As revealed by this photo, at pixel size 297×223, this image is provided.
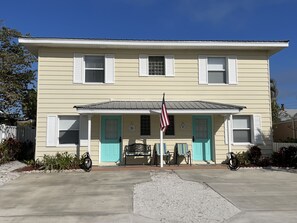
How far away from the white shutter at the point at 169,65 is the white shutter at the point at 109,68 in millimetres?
2522

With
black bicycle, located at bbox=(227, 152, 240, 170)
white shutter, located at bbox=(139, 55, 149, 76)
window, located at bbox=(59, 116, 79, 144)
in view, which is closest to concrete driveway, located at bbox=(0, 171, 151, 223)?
window, located at bbox=(59, 116, 79, 144)

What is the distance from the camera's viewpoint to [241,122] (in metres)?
12.9

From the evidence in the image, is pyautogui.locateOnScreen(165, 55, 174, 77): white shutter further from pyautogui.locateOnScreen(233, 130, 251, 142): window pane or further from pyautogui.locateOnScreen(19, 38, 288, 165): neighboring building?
pyautogui.locateOnScreen(233, 130, 251, 142): window pane

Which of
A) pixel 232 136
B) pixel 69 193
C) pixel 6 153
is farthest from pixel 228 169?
pixel 6 153

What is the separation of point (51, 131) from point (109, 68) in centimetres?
384

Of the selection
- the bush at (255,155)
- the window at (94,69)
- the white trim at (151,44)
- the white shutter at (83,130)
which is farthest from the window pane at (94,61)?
the bush at (255,155)

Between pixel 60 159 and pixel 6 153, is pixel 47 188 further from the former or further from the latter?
pixel 6 153

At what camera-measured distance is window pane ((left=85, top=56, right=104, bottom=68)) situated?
12641 mm

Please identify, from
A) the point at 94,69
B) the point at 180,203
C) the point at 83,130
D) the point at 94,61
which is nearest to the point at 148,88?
the point at 94,69

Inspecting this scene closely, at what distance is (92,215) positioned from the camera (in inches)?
209

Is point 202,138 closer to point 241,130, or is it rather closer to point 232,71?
point 241,130

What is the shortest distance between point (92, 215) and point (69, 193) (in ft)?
6.90

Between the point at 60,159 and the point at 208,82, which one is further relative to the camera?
the point at 208,82

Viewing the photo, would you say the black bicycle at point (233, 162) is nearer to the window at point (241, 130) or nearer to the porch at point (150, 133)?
the porch at point (150, 133)
